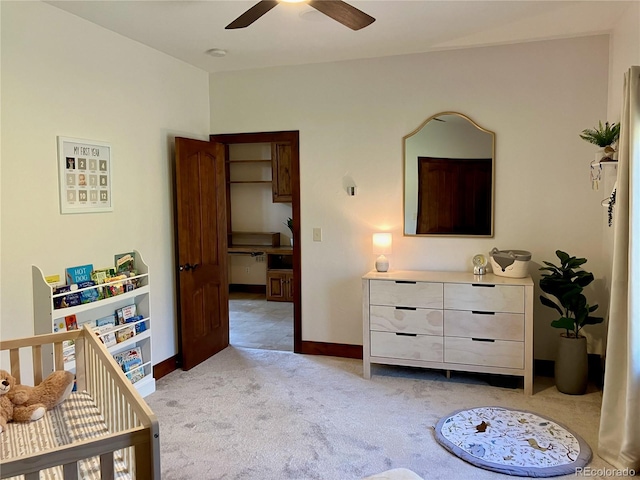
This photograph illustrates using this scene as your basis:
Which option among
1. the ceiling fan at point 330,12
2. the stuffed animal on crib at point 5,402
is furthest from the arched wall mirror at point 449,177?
the stuffed animal on crib at point 5,402

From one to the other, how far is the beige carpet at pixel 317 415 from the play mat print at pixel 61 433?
591 mm

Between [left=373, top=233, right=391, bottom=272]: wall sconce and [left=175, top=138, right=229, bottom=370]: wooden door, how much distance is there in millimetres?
1482

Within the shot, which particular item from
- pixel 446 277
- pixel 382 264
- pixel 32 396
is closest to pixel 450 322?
pixel 446 277

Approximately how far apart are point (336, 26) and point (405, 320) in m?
2.16

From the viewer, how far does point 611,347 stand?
2.62 meters

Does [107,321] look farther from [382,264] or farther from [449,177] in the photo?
[449,177]

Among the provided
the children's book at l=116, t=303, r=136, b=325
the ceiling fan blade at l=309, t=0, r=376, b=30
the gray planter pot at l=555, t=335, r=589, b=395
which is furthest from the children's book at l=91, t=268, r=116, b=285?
the gray planter pot at l=555, t=335, r=589, b=395

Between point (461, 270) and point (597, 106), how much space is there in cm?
156

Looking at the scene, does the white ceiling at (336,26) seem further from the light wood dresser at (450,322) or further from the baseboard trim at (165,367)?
the baseboard trim at (165,367)

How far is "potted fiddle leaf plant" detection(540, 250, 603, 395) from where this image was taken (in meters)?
3.45

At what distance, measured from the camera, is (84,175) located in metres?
3.24

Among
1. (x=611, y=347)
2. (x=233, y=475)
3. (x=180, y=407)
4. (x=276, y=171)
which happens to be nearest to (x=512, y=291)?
(x=611, y=347)

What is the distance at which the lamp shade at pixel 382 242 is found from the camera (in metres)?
4.09

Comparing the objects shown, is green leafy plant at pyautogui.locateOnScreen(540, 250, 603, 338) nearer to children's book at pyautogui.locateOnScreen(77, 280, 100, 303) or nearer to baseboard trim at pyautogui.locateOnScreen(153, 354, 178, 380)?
baseboard trim at pyautogui.locateOnScreen(153, 354, 178, 380)
